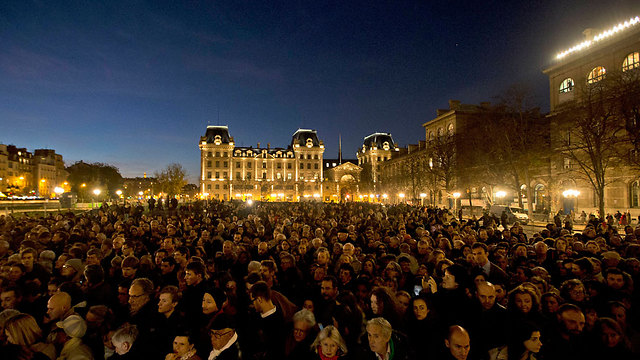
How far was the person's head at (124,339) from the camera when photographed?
357 centimetres

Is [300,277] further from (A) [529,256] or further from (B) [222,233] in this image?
(B) [222,233]

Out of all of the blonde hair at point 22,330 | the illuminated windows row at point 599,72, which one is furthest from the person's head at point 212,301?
the illuminated windows row at point 599,72

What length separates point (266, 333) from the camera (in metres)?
4.00

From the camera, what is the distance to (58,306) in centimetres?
416

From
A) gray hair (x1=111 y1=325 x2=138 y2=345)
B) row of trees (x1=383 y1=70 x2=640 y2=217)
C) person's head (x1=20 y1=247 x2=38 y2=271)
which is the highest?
row of trees (x1=383 y1=70 x2=640 y2=217)

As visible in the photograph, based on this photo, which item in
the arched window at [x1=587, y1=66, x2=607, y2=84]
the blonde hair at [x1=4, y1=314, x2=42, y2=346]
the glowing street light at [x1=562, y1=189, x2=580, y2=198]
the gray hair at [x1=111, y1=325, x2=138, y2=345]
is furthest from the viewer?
the arched window at [x1=587, y1=66, x2=607, y2=84]

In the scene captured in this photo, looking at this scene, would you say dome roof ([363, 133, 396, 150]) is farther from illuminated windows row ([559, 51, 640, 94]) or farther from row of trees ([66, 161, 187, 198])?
illuminated windows row ([559, 51, 640, 94])

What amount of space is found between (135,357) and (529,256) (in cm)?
789

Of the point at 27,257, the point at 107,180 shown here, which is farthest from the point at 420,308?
the point at 107,180

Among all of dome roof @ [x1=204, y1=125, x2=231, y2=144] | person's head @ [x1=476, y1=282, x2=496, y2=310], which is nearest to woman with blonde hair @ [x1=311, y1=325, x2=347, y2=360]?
person's head @ [x1=476, y1=282, x2=496, y2=310]

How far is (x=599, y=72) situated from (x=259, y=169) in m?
79.9

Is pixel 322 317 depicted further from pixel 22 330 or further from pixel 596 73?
pixel 596 73

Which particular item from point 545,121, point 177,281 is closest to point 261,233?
point 177,281

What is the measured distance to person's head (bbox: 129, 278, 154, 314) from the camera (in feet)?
14.0
